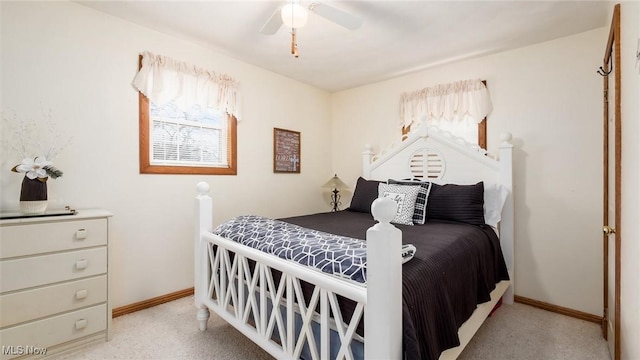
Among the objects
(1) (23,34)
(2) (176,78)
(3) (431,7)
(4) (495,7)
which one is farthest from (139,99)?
(4) (495,7)

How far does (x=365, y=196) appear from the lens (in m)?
2.95

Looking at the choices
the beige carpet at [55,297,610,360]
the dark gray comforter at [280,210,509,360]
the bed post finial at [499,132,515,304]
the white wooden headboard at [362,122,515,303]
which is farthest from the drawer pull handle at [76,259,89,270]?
the bed post finial at [499,132,515,304]

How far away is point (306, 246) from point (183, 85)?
199cm

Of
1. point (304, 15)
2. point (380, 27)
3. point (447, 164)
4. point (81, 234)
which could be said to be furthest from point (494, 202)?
point (81, 234)

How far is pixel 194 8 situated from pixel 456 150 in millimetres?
2545

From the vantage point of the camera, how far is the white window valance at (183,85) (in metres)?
2.35

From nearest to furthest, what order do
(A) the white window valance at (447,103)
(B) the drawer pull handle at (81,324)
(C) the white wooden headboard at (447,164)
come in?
(B) the drawer pull handle at (81,324) → (C) the white wooden headboard at (447,164) → (A) the white window valance at (447,103)

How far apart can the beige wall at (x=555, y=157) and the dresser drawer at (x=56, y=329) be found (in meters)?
3.37

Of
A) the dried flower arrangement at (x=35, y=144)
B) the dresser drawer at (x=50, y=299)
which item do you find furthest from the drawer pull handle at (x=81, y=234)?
the dried flower arrangement at (x=35, y=144)

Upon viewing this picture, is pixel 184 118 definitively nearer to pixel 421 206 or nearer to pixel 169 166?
pixel 169 166

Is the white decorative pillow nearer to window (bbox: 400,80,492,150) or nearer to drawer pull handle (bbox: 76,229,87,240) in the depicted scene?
window (bbox: 400,80,492,150)

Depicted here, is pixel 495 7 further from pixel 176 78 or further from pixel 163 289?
pixel 163 289

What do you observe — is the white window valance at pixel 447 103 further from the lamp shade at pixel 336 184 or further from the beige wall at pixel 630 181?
the beige wall at pixel 630 181

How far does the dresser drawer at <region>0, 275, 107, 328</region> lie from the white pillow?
297cm
